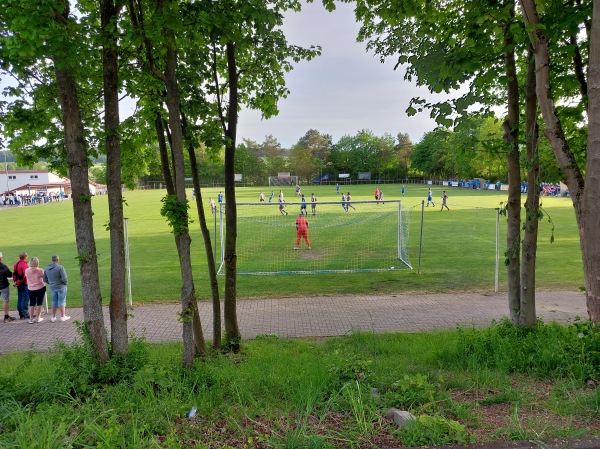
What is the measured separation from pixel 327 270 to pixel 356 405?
11.4m

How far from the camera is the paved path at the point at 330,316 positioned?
335 inches

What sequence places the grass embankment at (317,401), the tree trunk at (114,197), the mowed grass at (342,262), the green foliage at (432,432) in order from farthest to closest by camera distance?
the mowed grass at (342,262) < the tree trunk at (114,197) < the grass embankment at (317,401) < the green foliage at (432,432)

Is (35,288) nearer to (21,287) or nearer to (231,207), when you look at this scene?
(21,287)

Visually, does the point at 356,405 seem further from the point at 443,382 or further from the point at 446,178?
the point at 446,178

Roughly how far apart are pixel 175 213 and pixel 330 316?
562 cm

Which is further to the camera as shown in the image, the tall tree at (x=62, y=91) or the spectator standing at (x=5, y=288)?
the spectator standing at (x=5, y=288)

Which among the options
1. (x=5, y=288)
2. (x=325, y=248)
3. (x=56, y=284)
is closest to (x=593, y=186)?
(x=56, y=284)

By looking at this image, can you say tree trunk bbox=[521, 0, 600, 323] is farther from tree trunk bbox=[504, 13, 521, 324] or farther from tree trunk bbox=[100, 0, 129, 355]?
tree trunk bbox=[100, 0, 129, 355]

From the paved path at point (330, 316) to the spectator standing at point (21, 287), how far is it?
0.34m

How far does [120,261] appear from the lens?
15.5 ft

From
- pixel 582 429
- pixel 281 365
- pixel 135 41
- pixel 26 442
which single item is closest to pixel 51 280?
pixel 281 365

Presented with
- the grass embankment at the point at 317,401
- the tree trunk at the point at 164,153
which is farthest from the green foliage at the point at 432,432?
the tree trunk at the point at 164,153

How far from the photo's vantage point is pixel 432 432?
9.26 ft

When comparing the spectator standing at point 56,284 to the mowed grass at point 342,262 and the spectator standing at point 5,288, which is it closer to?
the spectator standing at point 5,288
